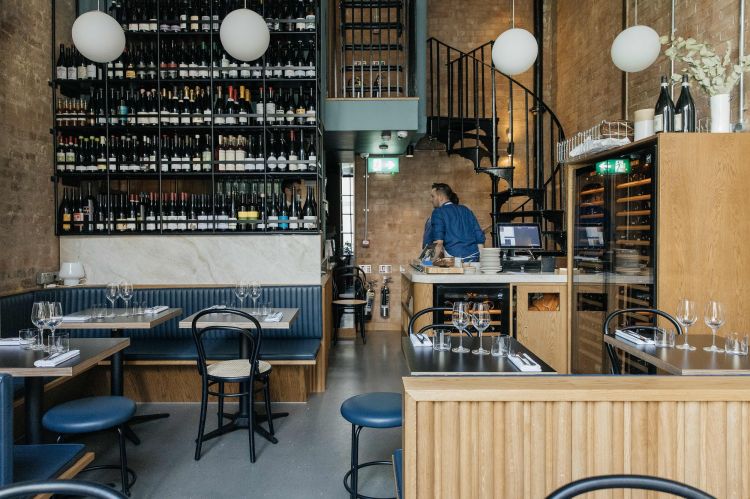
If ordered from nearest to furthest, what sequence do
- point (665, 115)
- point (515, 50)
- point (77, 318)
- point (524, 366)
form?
point (524, 366)
point (665, 115)
point (77, 318)
point (515, 50)

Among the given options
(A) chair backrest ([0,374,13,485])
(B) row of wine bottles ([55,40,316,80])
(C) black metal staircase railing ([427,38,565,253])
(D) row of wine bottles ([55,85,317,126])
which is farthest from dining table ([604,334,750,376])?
(C) black metal staircase railing ([427,38,565,253])

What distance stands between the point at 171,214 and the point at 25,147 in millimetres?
1331

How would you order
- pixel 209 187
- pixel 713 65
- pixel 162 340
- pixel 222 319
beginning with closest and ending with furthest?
pixel 713 65 → pixel 222 319 → pixel 162 340 → pixel 209 187

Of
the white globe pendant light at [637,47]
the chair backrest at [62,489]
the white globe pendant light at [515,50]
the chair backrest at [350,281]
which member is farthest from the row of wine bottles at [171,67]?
the chair backrest at [62,489]

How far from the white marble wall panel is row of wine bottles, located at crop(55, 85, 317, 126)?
1.12 metres

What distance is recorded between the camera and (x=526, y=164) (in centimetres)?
798

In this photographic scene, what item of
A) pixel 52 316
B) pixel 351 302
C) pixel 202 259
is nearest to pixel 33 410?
pixel 52 316

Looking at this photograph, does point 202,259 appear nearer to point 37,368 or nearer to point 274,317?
point 274,317

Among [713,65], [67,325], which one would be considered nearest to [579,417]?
[713,65]

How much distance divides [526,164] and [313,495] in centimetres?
627

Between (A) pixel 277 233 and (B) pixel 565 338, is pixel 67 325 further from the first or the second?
(B) pixel 565 338

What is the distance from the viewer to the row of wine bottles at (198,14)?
16.8 feet

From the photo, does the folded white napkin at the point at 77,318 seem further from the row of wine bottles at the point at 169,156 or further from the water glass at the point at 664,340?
the water glass at the point at 664,340

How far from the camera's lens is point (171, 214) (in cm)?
530
